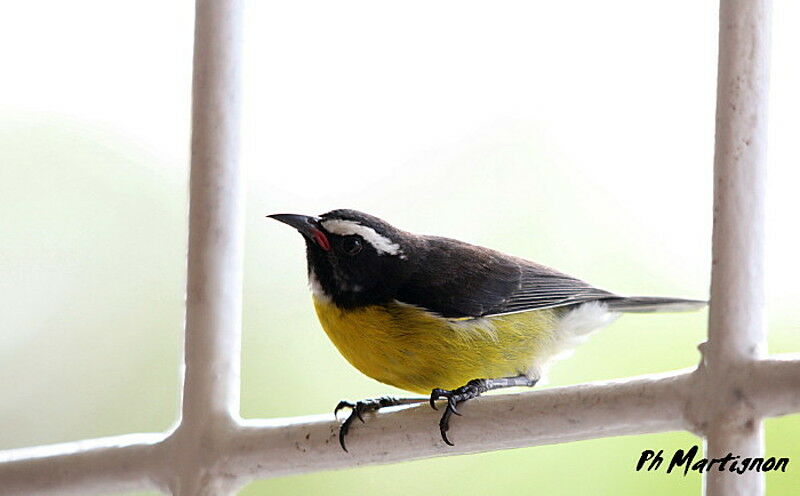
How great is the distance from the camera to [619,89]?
211 cm

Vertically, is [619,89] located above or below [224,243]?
above

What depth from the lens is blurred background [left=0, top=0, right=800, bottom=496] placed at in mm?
2027

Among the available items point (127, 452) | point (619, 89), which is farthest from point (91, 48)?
point (127, 452)

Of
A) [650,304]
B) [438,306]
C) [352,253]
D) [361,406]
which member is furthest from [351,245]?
[650,304]

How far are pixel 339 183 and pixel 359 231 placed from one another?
0.60 m

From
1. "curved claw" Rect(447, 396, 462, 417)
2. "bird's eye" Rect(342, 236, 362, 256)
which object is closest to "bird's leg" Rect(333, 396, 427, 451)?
"curved claw" Rect(447, 396, 462, 417)

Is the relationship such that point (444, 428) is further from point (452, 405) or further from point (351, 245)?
point (351, 245)

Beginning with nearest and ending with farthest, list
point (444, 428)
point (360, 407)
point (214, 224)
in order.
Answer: point (444, 428)
point (360, 407)
point (214, 224)

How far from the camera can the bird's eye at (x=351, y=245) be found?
165 centimetres

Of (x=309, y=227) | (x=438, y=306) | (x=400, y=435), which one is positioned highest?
(x=309, y=227)

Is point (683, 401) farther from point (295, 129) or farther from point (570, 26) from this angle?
point (295, 129)

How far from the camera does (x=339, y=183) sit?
88.2 inches

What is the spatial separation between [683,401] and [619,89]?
1.14 metres

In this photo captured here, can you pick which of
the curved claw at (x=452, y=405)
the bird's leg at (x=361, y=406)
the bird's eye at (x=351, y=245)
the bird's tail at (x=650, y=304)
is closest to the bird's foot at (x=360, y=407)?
the bird's leg at (x=361, y=406)
